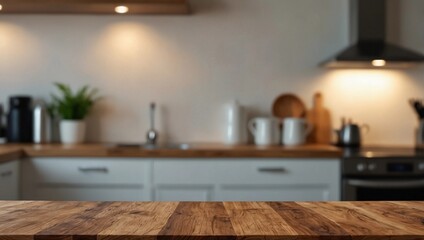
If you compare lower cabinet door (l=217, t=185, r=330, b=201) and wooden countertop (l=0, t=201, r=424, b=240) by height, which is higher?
wooden countertop (l=0, t=201, r=424, b=240)

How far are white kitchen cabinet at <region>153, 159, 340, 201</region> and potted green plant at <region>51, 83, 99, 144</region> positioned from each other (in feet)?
2.50

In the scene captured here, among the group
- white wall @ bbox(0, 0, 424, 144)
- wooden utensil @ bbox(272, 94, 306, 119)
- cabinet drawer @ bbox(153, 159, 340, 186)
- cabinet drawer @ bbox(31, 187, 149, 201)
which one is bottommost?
cabinet drawer @ bbox(31, 187, 149, 201)

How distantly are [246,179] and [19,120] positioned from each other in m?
1.59

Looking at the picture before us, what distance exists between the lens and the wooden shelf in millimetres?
2943

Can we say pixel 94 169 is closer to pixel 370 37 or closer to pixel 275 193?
pixel 275 193

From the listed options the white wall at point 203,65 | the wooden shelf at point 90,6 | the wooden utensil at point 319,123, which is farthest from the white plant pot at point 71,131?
the wooden utensil at point 319,123

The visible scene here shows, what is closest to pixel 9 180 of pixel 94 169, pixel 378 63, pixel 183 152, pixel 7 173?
pixel 7 173

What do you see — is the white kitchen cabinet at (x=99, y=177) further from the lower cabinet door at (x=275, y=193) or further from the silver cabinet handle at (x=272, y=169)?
the silver cabinet handle at (x=272, y=169)

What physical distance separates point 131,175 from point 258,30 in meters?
1.40

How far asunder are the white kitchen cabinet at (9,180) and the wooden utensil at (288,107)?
1.72 metres

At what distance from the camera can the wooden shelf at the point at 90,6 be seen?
116 inches

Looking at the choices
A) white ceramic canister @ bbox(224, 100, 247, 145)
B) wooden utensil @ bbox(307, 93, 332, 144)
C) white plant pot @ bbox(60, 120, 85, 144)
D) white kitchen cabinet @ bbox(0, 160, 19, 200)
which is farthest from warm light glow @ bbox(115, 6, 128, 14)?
wooden utensil @ bbox(307, 93, 332, 144)

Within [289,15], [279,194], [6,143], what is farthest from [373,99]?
[6,143]

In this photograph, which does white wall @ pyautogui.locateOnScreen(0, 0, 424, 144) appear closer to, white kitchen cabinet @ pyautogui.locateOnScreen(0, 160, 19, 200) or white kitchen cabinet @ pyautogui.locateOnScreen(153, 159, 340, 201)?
white kitchen cabinet @ pyautogui.locateOnScreen(153, 159, 340, 201)
